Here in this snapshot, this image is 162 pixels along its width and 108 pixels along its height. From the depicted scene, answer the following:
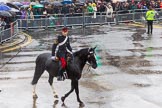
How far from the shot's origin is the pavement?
86.1 feet

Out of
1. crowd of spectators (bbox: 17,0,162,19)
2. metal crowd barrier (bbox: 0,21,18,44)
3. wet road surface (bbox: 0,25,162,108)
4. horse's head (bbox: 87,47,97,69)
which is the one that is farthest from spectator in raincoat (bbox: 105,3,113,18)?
horse's head (bbox: 87,47,97,69)

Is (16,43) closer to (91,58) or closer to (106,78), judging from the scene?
(106,78)

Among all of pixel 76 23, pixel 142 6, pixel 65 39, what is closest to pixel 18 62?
pixel 65 39

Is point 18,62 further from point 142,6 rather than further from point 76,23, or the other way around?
point 142,6

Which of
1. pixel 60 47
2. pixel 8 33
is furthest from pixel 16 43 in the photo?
pixel 60 47

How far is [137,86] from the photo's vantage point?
16625mm

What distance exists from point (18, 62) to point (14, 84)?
4.81 m

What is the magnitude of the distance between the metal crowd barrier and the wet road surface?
1593 mm

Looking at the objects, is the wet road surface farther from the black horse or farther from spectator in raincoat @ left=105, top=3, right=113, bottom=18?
spectator in raincoat @ left=105, top=3, right=113, bottom=18

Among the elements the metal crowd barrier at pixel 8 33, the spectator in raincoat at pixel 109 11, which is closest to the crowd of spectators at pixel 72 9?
the spectator in raincoat at pixel 109 11

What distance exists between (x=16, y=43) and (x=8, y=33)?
3.91ft

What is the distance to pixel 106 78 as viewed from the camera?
712 inches

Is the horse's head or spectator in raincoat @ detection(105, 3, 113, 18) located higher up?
spectator in raincoat @ detection(105, 3, 113, 18)

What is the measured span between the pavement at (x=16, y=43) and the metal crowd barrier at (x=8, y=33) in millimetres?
224
